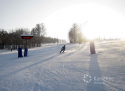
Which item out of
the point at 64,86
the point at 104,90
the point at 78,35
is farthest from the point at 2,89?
the point at 78,35

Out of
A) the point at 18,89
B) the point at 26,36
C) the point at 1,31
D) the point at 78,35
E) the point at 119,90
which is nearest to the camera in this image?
the point at 119,90

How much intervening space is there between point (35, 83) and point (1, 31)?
1581 inches

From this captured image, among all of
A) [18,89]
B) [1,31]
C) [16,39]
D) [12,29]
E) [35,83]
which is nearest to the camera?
[18,89]

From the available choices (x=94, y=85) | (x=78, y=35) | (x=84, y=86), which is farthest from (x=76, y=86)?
(x=78, y=35)

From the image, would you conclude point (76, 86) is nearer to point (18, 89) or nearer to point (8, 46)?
point (18, 89)

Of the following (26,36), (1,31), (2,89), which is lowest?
(2,89)

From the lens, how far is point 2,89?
9.80 ft

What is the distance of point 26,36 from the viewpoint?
40.7 feet

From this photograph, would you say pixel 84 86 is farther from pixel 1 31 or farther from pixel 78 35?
pixel 78 35

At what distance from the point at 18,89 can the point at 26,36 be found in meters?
10.7

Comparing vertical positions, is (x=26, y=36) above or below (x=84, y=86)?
above

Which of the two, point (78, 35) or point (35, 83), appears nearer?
point (35, 83)

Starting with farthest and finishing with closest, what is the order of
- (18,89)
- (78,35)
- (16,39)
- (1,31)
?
(78,35) → (1,31) → (16,39) → (18,89)

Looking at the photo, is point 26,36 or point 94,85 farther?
point 26,36
